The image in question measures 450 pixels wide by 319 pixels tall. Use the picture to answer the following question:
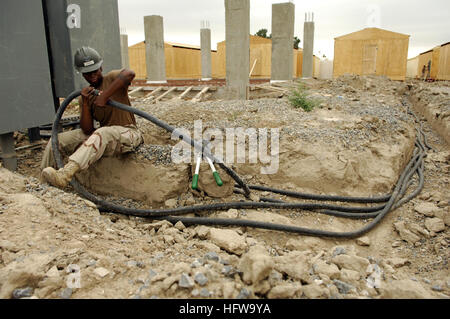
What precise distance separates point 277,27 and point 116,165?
10.3m

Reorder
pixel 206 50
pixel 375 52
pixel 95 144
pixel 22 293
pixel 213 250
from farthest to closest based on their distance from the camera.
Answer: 1. pixel 206 50
2. pixel 375 52
3. pixel 95 144
4. pixel 213 250
5. pixel 22 293

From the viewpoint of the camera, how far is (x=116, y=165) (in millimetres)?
3975

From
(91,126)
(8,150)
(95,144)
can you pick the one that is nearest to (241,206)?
(95,144)

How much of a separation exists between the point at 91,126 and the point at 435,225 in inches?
159

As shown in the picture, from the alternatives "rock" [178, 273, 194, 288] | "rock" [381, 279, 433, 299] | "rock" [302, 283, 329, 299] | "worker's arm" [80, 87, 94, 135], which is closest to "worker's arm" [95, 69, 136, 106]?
"worker's arm" [80, 87, 94, 135]

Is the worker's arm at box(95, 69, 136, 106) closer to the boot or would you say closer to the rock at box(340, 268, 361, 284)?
the boot

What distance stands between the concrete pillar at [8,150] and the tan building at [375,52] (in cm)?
1704

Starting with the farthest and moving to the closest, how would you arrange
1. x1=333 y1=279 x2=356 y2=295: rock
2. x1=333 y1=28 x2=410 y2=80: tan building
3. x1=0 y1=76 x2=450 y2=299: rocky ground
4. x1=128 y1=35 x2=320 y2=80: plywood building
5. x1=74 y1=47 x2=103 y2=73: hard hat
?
x1=128 y1=35 x2=320 y2=80: plywood building < x1=333 y1=28 x2=410 y2=80: tan building < x1=74 y1=47 x2=103 y2=73: hard hat < x1=333 y1=279 x2=356 y2=295: rock < x1=0 y1=76 x2=450 y2=299: rocky ground

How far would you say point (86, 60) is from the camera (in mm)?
3588

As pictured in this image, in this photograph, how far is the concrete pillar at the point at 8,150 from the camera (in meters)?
4.12

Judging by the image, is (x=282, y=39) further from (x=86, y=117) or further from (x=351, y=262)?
(x=351, y=262)

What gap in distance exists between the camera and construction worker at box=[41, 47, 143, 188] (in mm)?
3217

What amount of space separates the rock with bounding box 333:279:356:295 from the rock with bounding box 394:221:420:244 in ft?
5.82

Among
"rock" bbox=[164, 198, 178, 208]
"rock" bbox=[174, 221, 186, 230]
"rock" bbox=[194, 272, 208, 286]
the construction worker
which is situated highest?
the construction worker
